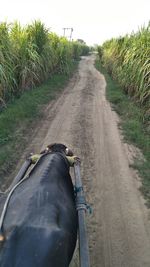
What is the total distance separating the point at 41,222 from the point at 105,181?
9.89 feet

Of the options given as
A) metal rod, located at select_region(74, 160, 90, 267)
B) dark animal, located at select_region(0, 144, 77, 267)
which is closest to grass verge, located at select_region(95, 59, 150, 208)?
metal rod, located at select_region(74, 160, 90, 267)

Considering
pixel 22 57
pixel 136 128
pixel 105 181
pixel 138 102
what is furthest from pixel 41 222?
pixel 22 57

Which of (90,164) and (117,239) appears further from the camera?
(90,164)

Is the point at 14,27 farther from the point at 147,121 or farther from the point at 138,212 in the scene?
the point at 138,212

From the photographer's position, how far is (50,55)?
38.9 feet

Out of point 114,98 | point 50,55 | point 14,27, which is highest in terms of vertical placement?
point 14,27

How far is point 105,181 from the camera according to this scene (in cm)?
455

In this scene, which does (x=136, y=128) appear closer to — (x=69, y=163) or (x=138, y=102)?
(x=138, y=102)

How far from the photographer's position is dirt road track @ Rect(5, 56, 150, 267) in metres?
3.19

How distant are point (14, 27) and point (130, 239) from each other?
7622mm

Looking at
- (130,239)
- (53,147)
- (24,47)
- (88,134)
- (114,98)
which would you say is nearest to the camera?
(53,147)

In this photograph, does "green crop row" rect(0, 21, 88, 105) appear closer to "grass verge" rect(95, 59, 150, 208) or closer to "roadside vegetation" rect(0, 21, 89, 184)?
"roadside vegetation" rect(0, 21, 89, 184)

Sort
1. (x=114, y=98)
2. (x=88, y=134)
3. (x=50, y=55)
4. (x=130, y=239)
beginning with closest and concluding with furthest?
(x=130, y=239) < (x=88, y=134) < (x=114, y=98) < (x=50, y=55)

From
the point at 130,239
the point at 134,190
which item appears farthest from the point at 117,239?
Result: the point at 134,190
